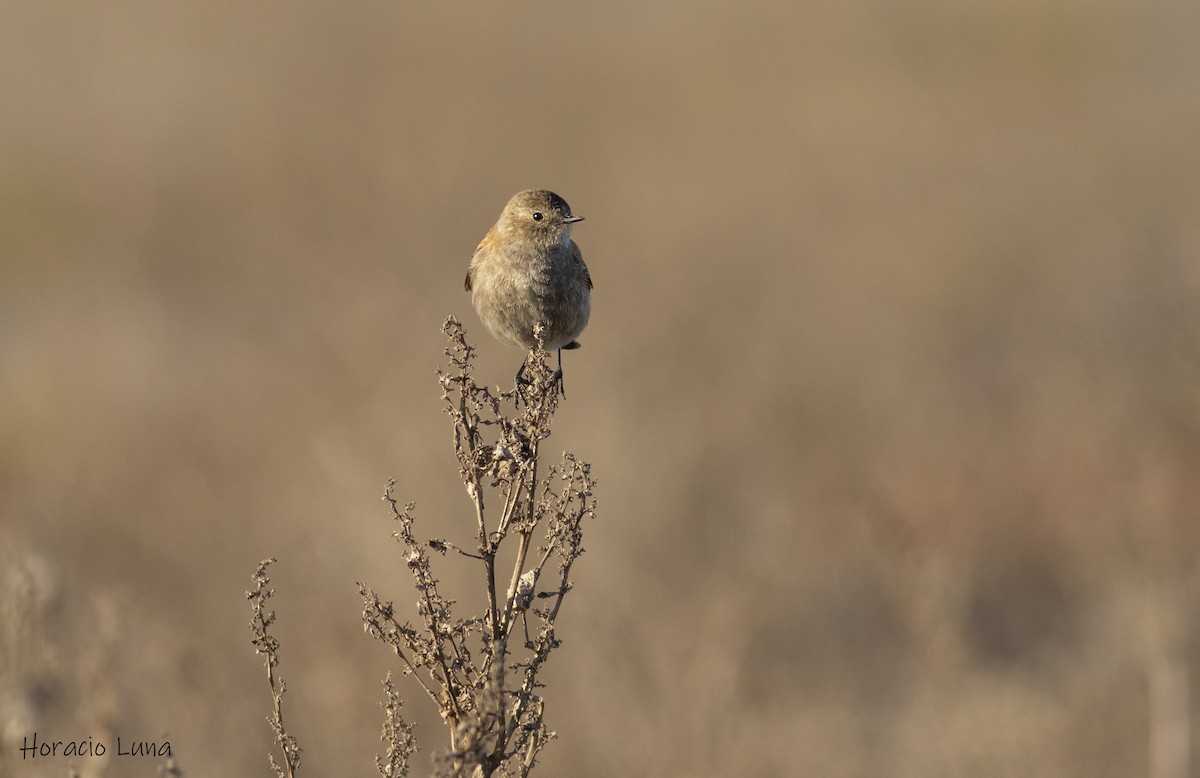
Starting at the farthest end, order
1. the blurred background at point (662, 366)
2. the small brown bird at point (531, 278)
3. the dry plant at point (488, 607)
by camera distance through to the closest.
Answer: the blurred background at point (662, 366), the small brown bird at point (531, 278), the dry plant at point (488, 607)

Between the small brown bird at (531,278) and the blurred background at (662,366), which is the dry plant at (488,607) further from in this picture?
the small brown bird at (531,278)

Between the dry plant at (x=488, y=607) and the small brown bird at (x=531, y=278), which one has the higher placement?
the small brown bird at (x=531, y=278)

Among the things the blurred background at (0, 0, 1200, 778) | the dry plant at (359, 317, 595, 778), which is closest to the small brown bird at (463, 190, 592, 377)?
the dry plant at (359, 317, 595, 778)

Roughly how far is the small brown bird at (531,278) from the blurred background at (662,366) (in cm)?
167

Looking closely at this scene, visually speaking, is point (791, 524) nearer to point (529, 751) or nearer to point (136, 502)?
point (136, 502)

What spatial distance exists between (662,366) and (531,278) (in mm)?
7965

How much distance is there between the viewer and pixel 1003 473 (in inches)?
538

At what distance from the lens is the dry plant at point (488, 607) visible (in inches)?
131

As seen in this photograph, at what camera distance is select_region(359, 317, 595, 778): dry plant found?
332cm

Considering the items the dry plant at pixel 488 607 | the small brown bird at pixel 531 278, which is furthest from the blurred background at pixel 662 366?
the small brown bird at pixel 531 278

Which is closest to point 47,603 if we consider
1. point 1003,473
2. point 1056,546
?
point 1056,546

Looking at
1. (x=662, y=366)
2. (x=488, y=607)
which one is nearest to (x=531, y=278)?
(x=488, y=607)

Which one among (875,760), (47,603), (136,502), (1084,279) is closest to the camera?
(47,603)

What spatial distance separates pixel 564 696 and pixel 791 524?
149 inches
